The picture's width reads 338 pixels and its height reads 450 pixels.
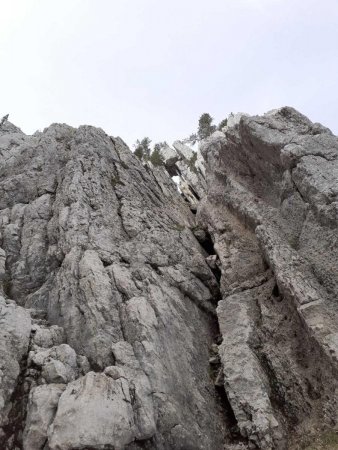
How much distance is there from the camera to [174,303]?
76.3 feet

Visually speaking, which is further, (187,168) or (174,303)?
(187,168)

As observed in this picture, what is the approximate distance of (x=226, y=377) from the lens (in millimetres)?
19266

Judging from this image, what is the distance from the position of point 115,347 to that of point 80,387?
343 cm

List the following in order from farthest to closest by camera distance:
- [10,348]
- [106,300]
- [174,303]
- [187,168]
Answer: [187,168] → [174,303] → [106,300] → [10,348]

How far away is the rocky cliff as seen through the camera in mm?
15922

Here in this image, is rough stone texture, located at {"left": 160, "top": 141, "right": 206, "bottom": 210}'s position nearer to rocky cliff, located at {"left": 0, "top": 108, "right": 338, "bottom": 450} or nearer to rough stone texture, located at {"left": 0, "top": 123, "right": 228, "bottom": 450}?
rough stone texture, located at {"left": 0, "top": 123, "right": 228, "bottom": 450}

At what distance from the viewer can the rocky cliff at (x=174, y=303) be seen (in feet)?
52.2

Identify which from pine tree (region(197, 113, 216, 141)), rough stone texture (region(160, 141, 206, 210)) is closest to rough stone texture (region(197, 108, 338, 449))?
rough stone texture (region(160, 141, 206, 210))

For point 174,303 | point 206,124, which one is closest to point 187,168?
point 206,124

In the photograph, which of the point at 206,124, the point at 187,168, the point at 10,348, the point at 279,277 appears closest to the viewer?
the point at 10,348

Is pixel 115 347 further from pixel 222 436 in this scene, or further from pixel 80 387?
pixel 222 436

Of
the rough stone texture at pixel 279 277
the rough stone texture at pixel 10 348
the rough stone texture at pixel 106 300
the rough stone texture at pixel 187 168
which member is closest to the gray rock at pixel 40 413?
the rough stone texture at pixel 106 300

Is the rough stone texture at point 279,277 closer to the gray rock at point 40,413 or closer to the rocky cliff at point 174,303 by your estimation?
the rocky cliff at point 174,303

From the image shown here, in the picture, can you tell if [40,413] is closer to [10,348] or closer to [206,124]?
[10,348]
